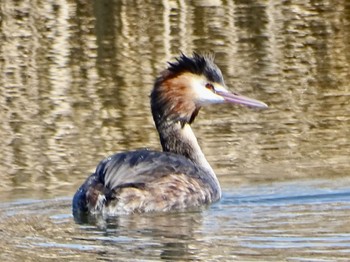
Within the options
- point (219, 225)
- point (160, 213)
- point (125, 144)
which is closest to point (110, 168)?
point (160, 213)

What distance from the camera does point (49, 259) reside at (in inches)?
318

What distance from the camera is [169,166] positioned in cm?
1006

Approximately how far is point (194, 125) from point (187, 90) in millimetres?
2710

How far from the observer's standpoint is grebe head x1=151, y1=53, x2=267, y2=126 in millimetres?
10727

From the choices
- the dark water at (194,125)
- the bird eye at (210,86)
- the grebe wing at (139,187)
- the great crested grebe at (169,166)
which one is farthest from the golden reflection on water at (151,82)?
the grebe wing at (139,187)

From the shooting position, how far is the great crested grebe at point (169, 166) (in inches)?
380

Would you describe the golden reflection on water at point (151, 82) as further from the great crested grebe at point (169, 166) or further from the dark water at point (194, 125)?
the great crested grebe at point (169, 166)

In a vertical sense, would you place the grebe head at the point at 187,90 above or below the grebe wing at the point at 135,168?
above

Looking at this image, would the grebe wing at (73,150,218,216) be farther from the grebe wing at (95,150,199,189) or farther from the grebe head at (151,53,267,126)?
the grebe head at (151,53,267,126)

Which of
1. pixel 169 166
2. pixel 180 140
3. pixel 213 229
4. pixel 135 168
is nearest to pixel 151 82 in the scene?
pixel 180 140

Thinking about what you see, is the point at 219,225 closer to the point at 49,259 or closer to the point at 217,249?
the point at 217,249

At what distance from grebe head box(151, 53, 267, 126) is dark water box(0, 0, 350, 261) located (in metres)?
0.68

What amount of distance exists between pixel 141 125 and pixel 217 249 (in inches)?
218

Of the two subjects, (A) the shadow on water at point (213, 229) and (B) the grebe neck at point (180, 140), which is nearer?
(A) the shadow on water at point (213, 229)
